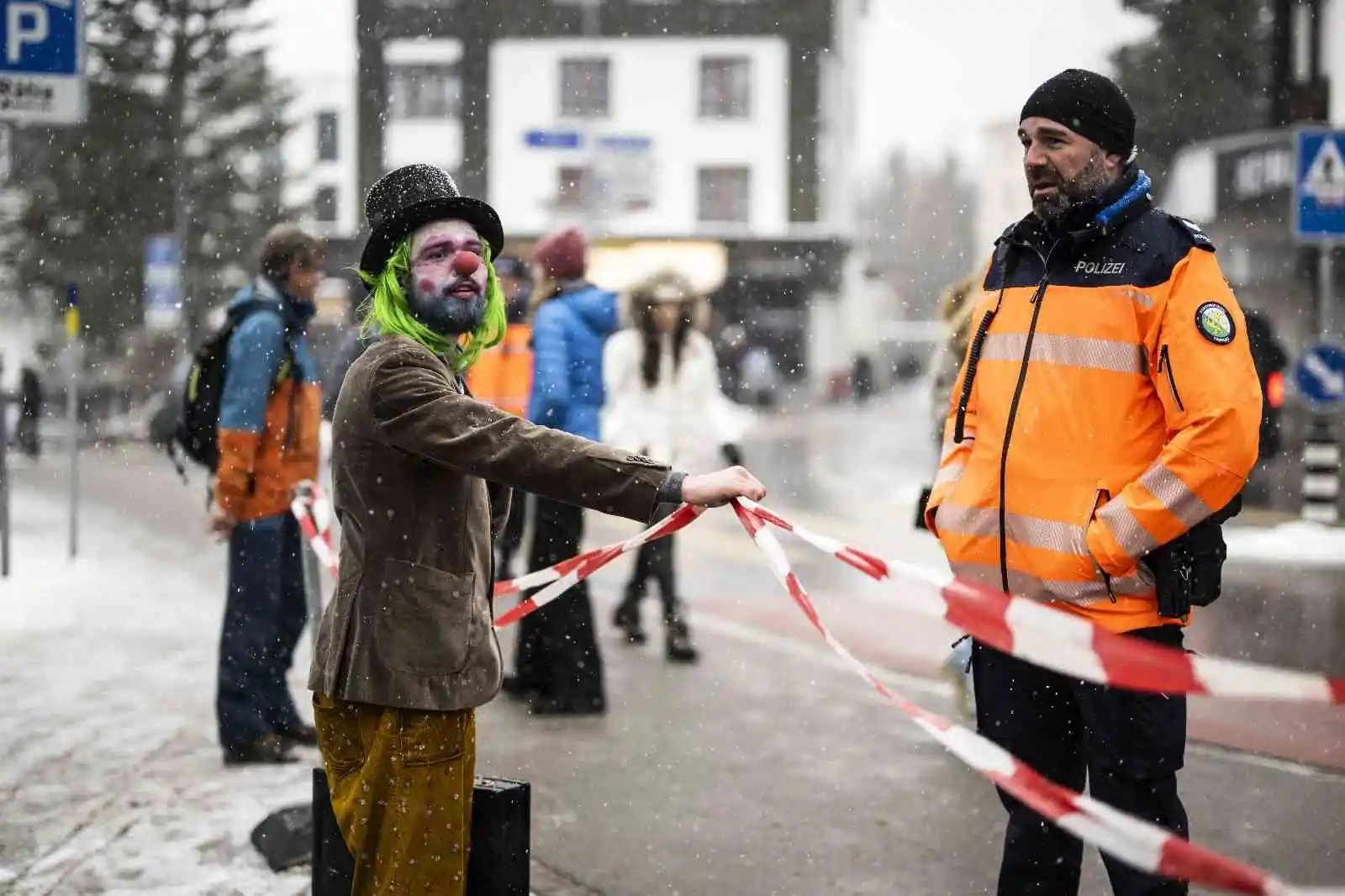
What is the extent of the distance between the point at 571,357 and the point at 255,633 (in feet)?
5.59

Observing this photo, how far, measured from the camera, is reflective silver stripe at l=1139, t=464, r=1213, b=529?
3039 mm

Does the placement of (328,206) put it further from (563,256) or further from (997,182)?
(997,182)

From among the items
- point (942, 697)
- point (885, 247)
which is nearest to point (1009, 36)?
point (885, 247)

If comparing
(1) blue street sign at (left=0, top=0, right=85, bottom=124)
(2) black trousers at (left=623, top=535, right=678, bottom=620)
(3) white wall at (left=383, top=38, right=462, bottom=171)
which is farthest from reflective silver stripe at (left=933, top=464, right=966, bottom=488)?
(3) white wall at (left=383, top=38, right=462, bottom=171)

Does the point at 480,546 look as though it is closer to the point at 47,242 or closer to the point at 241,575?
the point at 241,575

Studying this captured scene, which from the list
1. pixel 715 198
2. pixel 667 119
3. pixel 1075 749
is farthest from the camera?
pixel 715 198

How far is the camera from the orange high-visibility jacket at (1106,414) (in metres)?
3.05

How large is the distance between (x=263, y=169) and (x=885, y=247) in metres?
92.3

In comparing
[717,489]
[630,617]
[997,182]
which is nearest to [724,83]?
[630,617]

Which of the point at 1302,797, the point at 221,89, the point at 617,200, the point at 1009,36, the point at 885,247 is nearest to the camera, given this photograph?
the point at 1302,797

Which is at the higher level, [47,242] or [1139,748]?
[47,242]

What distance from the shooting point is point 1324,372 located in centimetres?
1187

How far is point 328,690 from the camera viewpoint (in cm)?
308

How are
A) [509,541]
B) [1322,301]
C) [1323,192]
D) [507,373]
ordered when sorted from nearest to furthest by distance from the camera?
[507,373] → [509,541] → [1323,192] → [1322,301]
